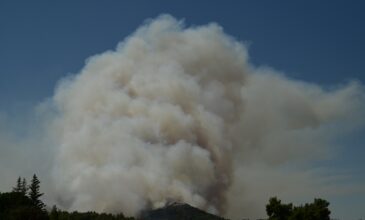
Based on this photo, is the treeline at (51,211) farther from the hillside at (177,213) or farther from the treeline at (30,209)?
the hillside at (177,213)

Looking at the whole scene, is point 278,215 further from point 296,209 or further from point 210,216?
point 210,216

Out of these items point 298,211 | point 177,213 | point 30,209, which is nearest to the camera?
point 298,211

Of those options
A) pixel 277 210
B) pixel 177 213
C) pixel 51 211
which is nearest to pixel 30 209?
pixel 51 211

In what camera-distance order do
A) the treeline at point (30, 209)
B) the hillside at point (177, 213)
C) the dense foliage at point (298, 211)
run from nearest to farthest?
1. the dense foliage at point (298, 211)
2. the treeline at point (30, 209)
3. the hillside at point (177, 213)

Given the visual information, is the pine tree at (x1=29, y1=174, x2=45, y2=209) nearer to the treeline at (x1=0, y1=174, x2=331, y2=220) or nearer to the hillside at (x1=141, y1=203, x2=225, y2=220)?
the treeline at (x1=0, y1=174, x2=331, y2=220)

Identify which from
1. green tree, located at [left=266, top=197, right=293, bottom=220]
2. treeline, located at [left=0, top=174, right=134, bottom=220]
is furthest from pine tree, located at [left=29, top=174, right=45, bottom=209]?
Result: green tree, located at [left=266, top=197, right=293, bottom=220]

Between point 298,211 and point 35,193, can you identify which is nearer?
point 298,211

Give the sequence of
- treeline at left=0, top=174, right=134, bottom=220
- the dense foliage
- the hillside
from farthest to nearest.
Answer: the hillside
treeline at left=0, top=174, right=134, bottom=220
the dense foliage

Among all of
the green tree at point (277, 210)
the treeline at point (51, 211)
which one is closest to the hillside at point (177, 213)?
the treeline at point (51, 211)

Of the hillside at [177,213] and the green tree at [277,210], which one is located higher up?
the hillside at [177,213]

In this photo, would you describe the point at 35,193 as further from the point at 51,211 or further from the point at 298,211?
the point at 298,211

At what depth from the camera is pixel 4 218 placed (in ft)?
257

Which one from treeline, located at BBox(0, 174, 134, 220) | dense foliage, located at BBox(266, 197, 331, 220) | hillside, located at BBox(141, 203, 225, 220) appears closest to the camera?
dense foliage, located at BBox(266, 197, 331, 220)

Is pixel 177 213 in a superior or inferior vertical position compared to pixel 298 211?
superior
